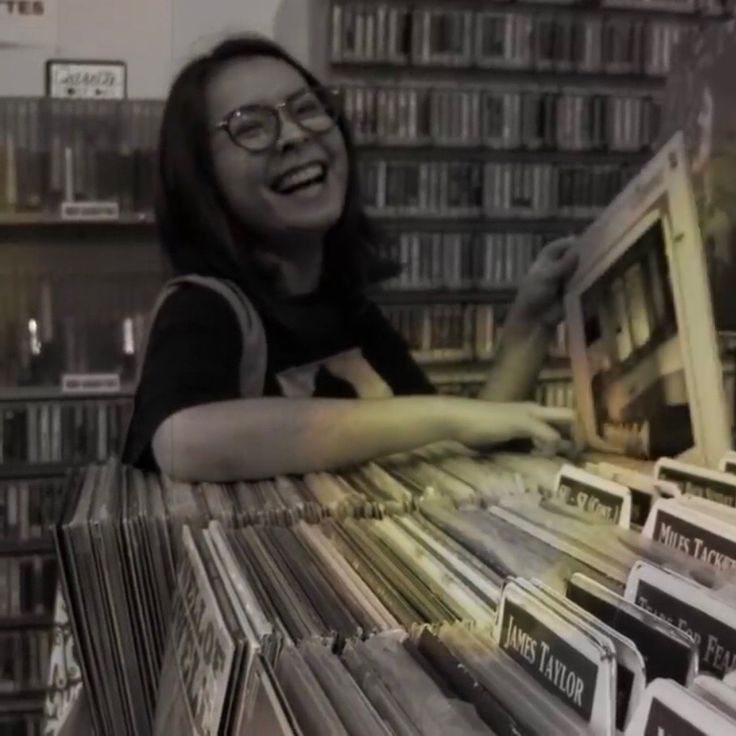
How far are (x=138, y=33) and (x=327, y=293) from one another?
327 mm

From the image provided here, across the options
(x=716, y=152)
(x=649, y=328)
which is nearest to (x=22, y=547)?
(x=649, y=328)

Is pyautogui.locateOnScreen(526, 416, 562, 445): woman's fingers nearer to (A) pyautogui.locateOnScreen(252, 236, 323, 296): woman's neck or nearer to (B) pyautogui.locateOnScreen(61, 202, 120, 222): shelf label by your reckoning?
(A) pyautogui.locateOnScreen(252, 236, 323, 296): woman's neck

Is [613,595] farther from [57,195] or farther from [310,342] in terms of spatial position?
[57,195]

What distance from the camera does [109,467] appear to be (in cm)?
104

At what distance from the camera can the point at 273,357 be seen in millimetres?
989

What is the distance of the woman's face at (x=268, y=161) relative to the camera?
3.14 feet

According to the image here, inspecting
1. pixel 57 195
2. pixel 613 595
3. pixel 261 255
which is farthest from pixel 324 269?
pixel 613 595

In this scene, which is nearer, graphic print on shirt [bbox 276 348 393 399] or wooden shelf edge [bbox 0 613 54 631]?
graphic print on shirt [bbox 276 348 393 399]

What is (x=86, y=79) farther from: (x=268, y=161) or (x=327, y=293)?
(x=327, y=293)

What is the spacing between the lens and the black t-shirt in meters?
0.96

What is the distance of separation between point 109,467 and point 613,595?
2.14ft

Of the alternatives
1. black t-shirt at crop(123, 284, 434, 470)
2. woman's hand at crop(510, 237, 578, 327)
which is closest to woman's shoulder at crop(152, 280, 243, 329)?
black t-shirt at crop(123, 284, 434, 470)

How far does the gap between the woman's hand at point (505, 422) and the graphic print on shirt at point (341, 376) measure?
0.08 meters

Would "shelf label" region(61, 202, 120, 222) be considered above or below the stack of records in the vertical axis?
above
